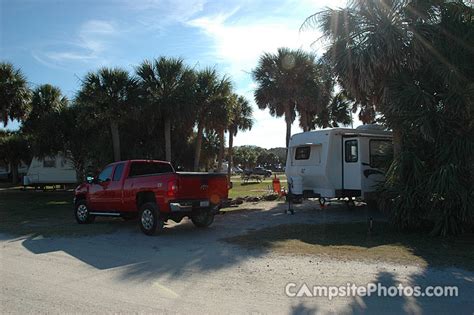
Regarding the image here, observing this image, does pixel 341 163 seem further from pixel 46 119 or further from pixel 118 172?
pixel 46 119

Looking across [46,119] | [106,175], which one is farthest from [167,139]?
[106,175]

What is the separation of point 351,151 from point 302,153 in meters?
1.97

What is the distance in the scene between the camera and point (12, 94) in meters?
23.5

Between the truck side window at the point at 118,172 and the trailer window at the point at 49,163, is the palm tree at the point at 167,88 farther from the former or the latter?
the trailer window at the point at 49,163

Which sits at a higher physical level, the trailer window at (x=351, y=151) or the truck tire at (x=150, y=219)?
the trailer window at (x=351, y=151)

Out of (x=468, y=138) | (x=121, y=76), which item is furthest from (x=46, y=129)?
(x=468, y=138)

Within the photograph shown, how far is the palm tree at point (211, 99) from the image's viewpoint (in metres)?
21.4

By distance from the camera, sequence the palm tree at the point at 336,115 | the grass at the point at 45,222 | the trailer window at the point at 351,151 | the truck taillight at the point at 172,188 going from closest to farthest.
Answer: the truck taillight at the point at 172,188, the grass at the point at 45,222, the trailer window at the point at 351,151, the palm tree at the point at 336,115

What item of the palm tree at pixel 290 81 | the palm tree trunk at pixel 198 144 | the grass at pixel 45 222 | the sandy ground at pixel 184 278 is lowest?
the sandy ground at pixel 184 278

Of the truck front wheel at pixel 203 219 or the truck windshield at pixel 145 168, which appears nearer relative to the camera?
the truck front wheel at pixel 203 219

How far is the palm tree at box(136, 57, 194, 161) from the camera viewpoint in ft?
67.2

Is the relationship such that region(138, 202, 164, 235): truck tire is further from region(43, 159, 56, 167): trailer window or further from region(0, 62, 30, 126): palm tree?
region(43, 159, 56, 167): trailer window

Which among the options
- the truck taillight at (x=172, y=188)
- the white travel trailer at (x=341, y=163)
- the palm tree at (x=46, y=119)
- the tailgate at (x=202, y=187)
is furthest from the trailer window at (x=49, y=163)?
the truck taillight at (x=172, y=188)

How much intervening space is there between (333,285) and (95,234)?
7.01 m
